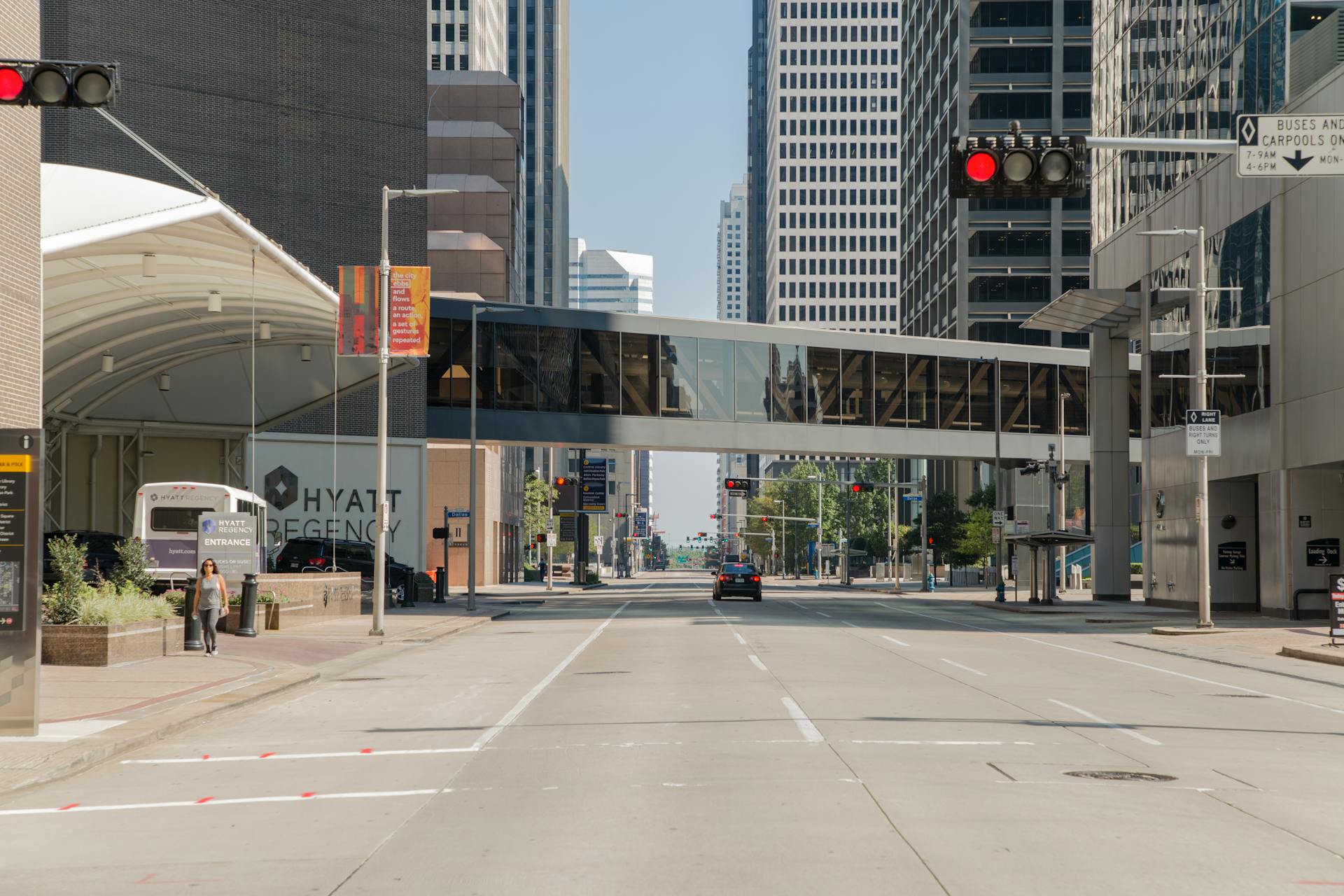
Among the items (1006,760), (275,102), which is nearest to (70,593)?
(1006,760)

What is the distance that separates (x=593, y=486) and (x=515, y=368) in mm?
30158

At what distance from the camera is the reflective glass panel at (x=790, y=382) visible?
61875 mm

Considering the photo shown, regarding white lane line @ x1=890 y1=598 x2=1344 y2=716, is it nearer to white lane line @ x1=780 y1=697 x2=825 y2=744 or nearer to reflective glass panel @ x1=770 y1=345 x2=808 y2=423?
white lane line @ x1=780 y1=697 x2=825 y2=744

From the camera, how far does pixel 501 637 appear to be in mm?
32312

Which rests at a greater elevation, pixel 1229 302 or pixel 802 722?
pixel 1229 302

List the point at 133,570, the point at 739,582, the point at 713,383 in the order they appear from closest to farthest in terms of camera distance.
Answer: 1. the point at 133,570
2. the point at 739,582
3. the point at 713,383

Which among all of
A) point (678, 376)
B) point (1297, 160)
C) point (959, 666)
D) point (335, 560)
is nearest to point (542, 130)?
point (678, 376)

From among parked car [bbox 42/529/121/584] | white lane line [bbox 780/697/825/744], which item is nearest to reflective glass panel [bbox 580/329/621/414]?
parked car [bbox 42/529/121/584]

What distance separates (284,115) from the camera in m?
56.0

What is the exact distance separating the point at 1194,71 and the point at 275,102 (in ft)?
113

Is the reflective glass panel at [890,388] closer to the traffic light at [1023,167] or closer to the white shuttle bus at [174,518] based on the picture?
the white shuttle bus at [174,518]

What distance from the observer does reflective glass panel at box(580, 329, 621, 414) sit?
5894 centimetres

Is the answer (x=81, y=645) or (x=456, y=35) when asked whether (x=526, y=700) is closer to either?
(x=81, y=645)

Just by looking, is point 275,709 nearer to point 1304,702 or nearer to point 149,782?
point 149,782
